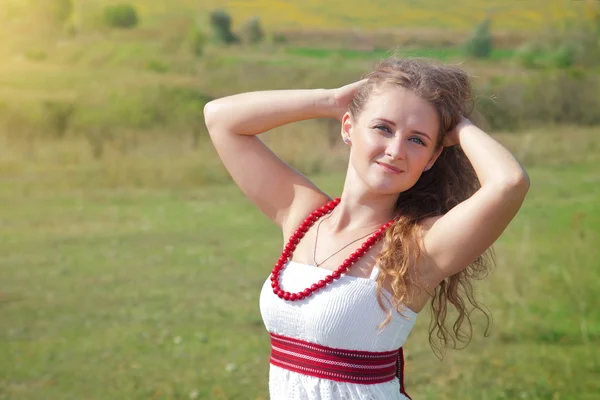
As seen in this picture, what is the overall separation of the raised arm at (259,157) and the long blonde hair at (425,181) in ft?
0.79

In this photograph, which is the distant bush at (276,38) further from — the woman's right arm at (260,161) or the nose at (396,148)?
the nose at (396,148)

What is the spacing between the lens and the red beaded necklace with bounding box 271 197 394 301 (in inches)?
88.5

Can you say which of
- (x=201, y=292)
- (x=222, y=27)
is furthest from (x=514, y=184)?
(x=222, y=27)

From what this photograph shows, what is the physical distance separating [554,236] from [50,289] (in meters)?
3.73

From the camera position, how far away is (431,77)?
7.40 ft

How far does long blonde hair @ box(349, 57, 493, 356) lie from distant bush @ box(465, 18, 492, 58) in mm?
7954

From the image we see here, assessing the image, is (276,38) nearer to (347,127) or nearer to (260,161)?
(260,161)

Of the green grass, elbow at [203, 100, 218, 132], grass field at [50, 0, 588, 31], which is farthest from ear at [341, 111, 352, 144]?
grass field at [50, 0, 588, 31]

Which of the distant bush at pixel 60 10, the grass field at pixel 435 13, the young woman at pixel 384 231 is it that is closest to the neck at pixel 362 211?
the young woman at pixel 384 231

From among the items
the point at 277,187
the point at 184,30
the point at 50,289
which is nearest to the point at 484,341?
the point at 50,289

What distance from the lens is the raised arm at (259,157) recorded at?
2496 mm

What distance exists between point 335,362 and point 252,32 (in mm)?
8773

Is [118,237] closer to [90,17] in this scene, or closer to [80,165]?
[80,165]

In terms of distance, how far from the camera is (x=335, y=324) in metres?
2.19
